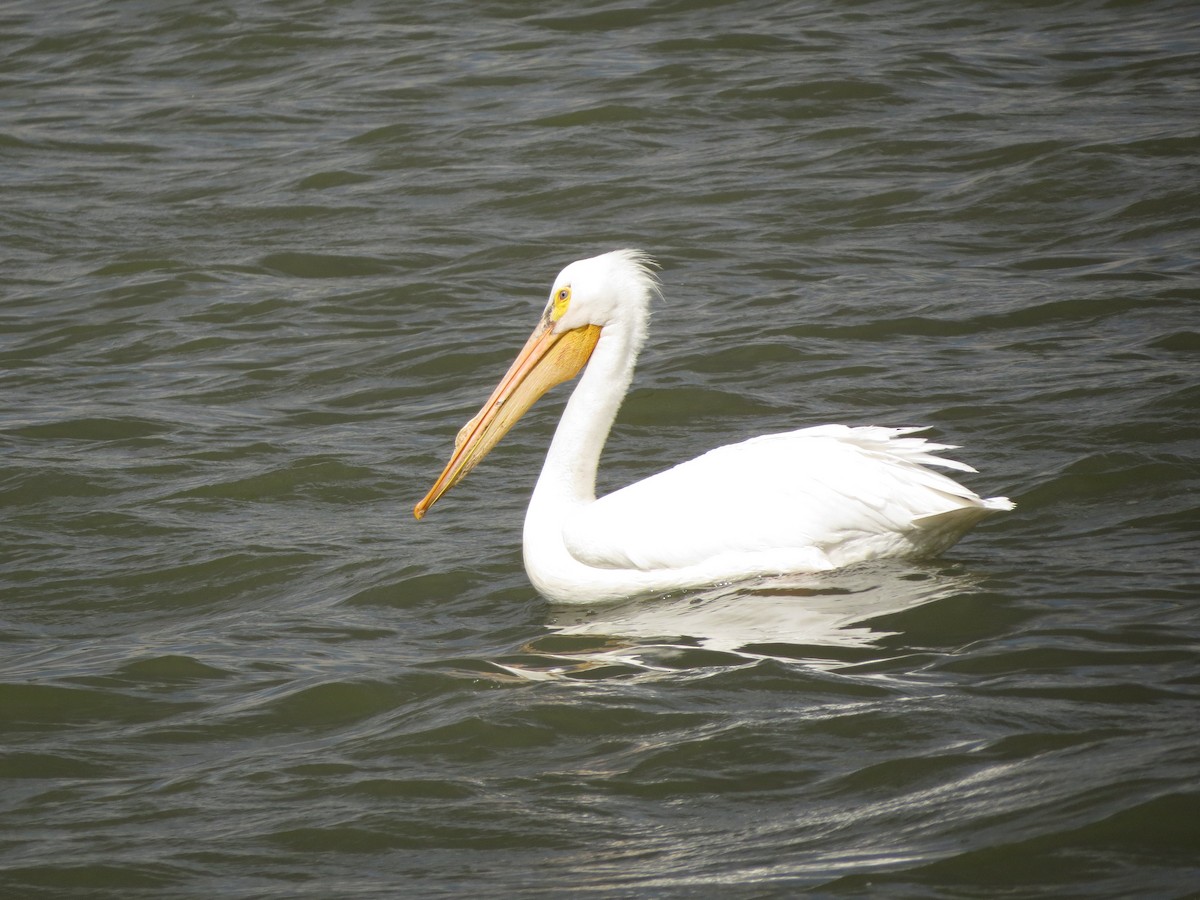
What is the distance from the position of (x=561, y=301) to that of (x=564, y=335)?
0.41 ft

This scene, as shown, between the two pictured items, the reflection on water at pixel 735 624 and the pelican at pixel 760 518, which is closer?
the reflection on water at pixel 735 624

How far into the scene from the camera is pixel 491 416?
552cm

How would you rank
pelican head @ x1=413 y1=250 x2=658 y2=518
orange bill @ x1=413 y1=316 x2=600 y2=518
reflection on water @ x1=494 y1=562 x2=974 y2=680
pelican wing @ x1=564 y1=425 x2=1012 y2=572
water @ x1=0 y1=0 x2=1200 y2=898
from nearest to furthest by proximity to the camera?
water @ x1=0 y1=0 x2=1200 y2=898 → reflection on water @ x1=494 y1=562 x2=974 y2=680 → pelican wing @ x1=564 y1=425 x2=1012 y2=572 → pelican head @ x1=413 y1=250 x2=658 y2=518 → orange bill @ x1=413 y1=316 x2=600 y2=518

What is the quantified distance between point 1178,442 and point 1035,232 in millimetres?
2819

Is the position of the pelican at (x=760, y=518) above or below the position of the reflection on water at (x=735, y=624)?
above

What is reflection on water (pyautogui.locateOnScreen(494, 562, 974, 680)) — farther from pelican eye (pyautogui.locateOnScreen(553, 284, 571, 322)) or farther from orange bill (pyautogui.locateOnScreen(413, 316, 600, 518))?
pelican eye (pyautogui.locateOnScreen(553, 284, 571, 322))

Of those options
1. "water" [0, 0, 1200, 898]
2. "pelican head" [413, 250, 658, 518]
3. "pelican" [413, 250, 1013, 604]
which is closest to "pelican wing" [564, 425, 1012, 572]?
"pelican" [413, 250, 1013, 604]

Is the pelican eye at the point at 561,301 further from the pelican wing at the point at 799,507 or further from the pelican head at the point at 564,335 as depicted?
the pelican wing at the point at 799,507

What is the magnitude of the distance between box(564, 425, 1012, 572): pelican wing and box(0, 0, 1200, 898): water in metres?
0.14

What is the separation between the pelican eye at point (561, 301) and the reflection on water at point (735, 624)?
108 centimetres

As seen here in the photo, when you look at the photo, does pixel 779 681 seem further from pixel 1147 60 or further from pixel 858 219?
pixel 1147 60

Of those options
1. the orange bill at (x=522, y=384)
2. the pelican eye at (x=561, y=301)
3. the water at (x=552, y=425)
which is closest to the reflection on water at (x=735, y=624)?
the water at (x=552, y=425)

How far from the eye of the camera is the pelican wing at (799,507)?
15.6ft

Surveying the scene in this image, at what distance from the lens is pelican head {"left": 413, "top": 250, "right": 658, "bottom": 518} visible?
17.6ft
